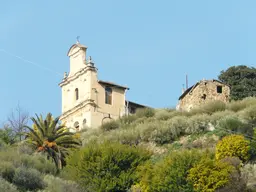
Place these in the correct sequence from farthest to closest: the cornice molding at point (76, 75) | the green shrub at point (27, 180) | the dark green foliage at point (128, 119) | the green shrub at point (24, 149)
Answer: the cornice molding at point (76, 75)
the dark green foliage at point (128, 119)
the green shrub at point (24, 149)
the green shrub at point (27, 180)

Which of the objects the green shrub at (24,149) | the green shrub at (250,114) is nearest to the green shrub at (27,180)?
the green shrub at (24,149)

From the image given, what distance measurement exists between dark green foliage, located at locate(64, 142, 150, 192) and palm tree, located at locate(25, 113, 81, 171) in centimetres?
221

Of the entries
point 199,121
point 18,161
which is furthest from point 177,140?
point 18,161

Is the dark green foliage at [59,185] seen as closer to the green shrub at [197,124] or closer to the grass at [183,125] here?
the grass at [183,125]

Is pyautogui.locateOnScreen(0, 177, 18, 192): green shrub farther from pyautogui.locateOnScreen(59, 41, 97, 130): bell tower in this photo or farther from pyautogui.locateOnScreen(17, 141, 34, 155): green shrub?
pyautogui.locateOnScreen(59, 41, 97, 130): bell tower

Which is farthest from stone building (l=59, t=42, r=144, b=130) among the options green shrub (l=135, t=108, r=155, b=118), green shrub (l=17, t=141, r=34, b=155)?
green shrub (l=17, t=141, r=34, b=155)

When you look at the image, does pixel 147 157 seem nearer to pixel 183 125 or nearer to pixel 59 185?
pixel 59 185

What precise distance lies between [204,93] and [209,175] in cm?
2509

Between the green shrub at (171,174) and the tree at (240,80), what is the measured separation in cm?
2515

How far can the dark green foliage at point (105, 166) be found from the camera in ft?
Result: 133

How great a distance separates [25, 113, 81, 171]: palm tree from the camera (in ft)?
147

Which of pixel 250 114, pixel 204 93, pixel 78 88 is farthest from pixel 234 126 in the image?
pixel 78 88

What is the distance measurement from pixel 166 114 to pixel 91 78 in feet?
44.9

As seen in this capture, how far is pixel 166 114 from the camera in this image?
54906mm
